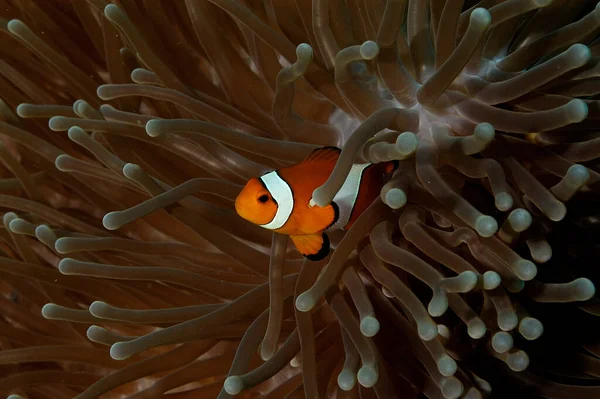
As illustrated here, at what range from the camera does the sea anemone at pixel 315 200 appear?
0.84 metres

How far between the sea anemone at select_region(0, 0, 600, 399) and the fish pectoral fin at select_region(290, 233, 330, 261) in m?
0.03

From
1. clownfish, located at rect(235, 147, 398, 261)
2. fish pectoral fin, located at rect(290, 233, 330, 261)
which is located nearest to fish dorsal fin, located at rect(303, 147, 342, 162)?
clownfish, located at rect(235, 147, 398, 261)

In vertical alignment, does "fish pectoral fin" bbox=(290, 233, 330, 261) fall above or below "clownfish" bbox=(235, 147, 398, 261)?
below

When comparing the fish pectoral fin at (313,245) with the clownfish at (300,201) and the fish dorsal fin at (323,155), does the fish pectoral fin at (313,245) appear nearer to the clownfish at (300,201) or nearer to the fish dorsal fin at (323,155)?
the clownfish at (300,201)

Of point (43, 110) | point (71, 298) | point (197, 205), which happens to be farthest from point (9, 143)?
point (197, 205)

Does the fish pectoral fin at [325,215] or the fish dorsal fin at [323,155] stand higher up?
the fish dorsal fin at [323,155]

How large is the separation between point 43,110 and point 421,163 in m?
0.74

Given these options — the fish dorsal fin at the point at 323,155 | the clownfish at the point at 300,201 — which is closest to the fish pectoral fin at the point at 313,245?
the clownfish at the point at 300,201

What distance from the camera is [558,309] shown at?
112 centimetres

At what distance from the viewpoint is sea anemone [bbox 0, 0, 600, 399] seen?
0.84m

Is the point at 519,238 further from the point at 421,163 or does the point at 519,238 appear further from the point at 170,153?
the point at 170,153

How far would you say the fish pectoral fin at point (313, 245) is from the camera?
2.85 feet

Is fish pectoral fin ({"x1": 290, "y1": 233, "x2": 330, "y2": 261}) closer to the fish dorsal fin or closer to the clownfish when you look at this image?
the clownfish

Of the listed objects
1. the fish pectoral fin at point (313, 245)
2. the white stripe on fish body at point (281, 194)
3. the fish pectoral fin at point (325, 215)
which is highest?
the white stripe on fish body at point (281, 194)
